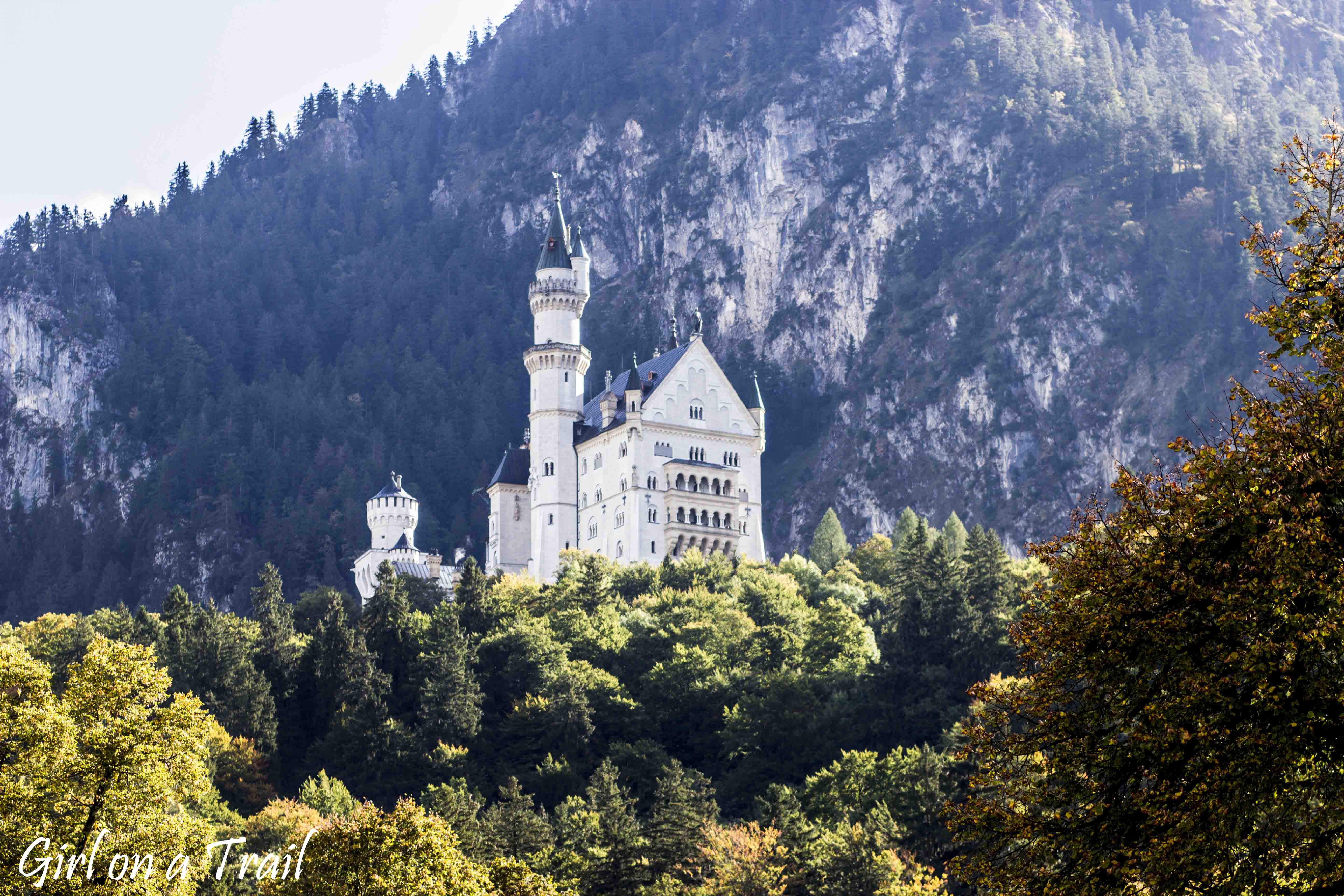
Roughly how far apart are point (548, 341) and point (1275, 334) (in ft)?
390

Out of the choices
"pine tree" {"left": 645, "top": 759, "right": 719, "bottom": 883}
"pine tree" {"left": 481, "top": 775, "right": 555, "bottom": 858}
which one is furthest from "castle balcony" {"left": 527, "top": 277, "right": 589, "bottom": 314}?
"pine tree" {"left": 481, "top": 775, "right": 555, "bottom": 858}

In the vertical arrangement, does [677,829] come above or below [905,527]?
below

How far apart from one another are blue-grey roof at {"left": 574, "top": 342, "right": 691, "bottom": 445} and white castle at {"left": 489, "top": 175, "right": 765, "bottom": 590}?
0.14m

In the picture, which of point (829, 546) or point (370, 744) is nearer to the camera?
point (370, 744)

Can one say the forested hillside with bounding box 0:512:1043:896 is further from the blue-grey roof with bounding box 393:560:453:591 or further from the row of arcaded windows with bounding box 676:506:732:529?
the blue-grey roof with bounding box 393:560:453:591

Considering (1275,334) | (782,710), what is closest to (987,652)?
(782,710)

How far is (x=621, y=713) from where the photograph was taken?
93.8 metres

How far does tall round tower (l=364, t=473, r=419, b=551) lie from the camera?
159 m

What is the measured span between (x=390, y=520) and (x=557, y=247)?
29.0m

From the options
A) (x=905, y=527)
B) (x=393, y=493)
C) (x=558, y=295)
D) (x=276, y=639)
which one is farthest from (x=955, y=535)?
(x=276, y=639)

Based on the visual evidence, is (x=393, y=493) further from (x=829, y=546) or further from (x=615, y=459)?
(x=829, y=546)

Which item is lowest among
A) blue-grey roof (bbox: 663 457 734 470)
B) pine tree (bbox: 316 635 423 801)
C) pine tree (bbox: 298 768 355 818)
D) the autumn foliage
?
the autumn foliage

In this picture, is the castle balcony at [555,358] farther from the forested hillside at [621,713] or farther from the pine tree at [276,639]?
the pine tree at [276,639]

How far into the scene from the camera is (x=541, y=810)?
78.4 m
